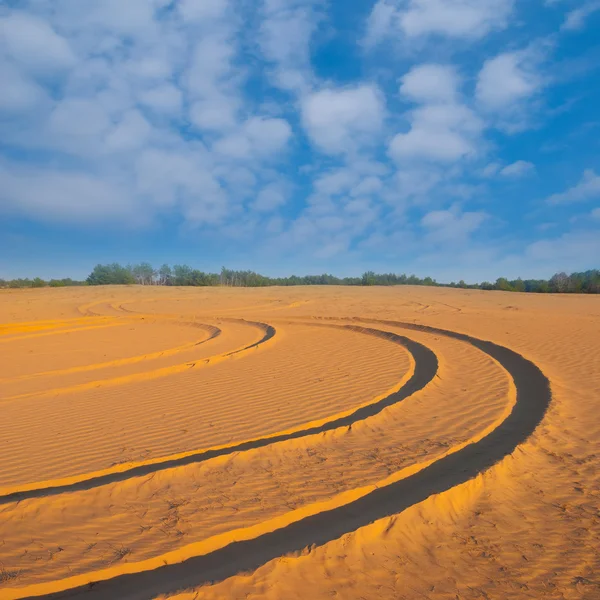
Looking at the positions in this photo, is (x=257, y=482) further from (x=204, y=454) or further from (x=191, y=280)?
(x=191, y=280)

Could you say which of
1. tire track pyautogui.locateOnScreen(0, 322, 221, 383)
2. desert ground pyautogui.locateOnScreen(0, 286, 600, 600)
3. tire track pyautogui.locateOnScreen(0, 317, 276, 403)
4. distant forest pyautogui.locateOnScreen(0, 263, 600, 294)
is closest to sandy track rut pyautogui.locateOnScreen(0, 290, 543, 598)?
desert ground pyautogui.locateOnScreen(0, 286, 600, 600)

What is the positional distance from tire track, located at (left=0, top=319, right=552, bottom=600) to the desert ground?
0.02 metres

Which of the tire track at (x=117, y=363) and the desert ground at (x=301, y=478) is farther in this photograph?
the tire track at (x=117, y=363)

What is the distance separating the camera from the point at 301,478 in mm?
4566

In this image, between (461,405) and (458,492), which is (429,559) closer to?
(458,492)

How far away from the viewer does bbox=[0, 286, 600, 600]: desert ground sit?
3172 mm

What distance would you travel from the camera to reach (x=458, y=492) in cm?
426

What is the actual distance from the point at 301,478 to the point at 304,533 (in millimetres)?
941

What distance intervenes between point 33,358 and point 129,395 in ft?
17.0

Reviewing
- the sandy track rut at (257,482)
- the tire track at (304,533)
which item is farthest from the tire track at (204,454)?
the tire track at (304,533)

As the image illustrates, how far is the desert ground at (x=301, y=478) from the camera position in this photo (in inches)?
125

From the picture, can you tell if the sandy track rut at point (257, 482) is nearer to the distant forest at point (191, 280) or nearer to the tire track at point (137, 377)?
the tire track at point (137, 377)

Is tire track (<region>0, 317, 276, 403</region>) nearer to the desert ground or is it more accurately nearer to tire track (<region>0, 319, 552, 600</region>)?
the desert ground

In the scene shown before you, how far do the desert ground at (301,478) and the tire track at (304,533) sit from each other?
0.05 ft
